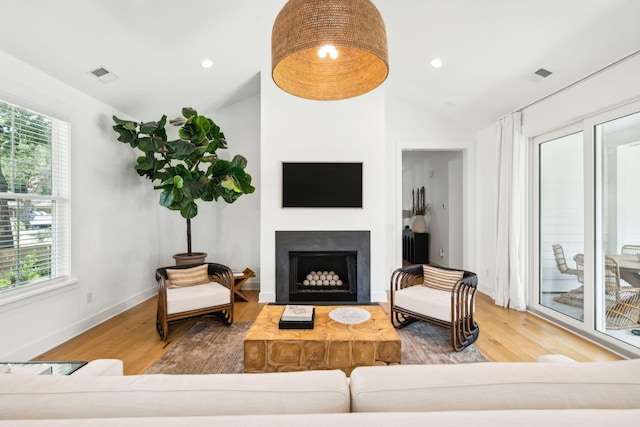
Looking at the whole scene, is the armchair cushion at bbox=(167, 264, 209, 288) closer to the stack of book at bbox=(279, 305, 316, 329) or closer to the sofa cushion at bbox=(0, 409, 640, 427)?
the stack of book at bbox=(279, 305, 316, 329)

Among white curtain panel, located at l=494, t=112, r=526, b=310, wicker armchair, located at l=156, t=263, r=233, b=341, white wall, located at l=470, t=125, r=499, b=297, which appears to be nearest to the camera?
wicker armchair, located at l=156, t=263, r=233, b=341

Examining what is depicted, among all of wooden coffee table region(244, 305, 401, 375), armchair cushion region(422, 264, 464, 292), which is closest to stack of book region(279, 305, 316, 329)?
Result: wooden coffee table region(244, 305, 401, 375)

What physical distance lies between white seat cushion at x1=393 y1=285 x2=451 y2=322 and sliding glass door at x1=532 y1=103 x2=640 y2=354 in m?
1.40

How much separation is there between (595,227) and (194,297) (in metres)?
3.88

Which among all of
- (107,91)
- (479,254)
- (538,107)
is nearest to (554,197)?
(538,107)

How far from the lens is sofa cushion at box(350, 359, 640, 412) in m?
0.78

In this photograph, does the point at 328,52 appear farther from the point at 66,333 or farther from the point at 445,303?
the point at 66,333

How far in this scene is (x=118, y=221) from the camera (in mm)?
3727

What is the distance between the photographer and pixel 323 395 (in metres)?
0.78

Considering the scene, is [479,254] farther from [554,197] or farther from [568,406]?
[568,406]

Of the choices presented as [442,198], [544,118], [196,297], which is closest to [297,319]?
[196,297]

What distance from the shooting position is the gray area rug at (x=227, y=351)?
2.41 m

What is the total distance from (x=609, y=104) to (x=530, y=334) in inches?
86.8

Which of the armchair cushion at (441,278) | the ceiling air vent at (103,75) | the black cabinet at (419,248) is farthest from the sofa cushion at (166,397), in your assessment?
the black cabinet at (419,248)
